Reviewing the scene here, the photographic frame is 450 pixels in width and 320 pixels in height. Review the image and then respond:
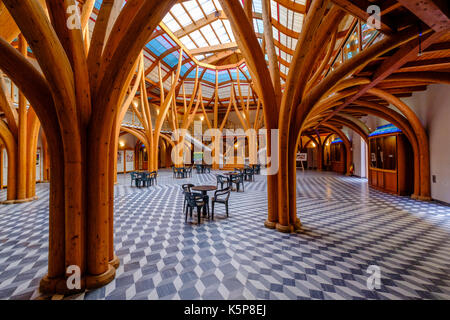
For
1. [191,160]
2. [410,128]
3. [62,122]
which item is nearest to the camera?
[62,122]

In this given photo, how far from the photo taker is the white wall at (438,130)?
6441mm

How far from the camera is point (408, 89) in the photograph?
7445mm

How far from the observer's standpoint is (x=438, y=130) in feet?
22.2

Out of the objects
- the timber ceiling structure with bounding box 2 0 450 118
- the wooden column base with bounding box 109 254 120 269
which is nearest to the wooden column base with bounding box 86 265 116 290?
the wooden column base with bounding box 109 254 120 269

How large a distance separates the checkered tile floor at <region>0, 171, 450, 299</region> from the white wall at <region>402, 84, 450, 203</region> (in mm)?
1221

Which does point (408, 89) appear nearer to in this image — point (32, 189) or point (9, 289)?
point (9, 289)

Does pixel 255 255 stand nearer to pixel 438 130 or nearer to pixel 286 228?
pixel 286 228

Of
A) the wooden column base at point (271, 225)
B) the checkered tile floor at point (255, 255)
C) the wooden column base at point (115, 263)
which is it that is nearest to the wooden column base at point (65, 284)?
the checkered tile floor at point (255, 255)

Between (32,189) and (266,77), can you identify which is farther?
(32,189)

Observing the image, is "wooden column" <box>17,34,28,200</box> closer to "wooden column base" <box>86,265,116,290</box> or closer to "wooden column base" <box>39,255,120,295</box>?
"wooden column base" <box>39,255,120,295</box>

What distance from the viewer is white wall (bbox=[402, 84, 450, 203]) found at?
254 inches

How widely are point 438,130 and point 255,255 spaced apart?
844 cm

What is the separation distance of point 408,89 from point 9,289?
1218 centimetres
